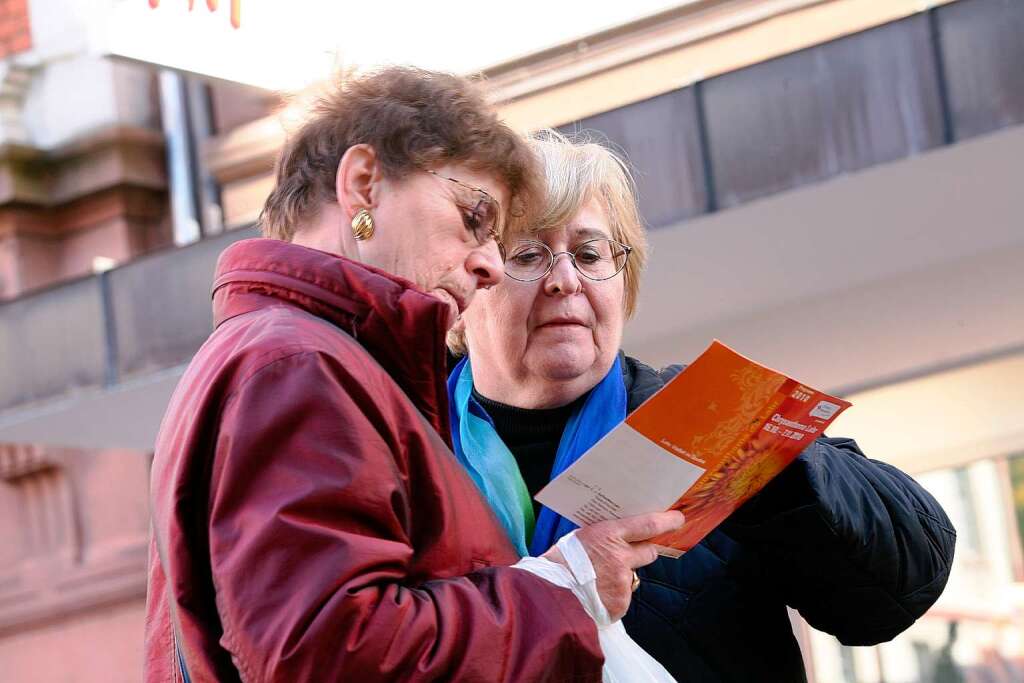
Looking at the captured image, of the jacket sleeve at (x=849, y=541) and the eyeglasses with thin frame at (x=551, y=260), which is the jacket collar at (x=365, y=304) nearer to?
the jacket sleeve at (x=849, y=541)

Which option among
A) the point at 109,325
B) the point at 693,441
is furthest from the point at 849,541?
the point at 109,325

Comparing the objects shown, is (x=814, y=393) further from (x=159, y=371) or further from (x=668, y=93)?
(x=159, y=371)

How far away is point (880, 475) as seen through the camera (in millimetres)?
2572

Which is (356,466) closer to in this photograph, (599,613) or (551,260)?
(599,613)

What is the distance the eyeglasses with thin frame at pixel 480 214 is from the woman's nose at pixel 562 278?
2.06 ft

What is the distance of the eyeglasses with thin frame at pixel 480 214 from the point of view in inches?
87.0

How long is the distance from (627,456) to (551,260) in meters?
0.87

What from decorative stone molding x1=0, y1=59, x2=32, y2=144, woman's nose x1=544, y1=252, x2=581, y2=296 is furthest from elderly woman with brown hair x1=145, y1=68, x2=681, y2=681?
decorative stone molding x1=0, y1=59, x2=32, y2=144

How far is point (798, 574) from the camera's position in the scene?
8.16 ft

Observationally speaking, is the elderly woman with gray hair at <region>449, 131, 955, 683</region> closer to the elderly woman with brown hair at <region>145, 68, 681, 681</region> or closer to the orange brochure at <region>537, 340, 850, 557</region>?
the orange brochure at <region>537, 340, 850, 557</region>

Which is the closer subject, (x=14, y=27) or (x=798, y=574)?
(x=798, y=574)

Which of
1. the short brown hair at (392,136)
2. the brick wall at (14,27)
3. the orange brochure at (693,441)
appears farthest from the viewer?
the brick wall at (14,27)

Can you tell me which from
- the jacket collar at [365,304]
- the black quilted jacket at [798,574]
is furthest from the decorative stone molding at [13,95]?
the jacket collar at [365,304]

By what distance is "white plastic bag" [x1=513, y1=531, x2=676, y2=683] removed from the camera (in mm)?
1993
